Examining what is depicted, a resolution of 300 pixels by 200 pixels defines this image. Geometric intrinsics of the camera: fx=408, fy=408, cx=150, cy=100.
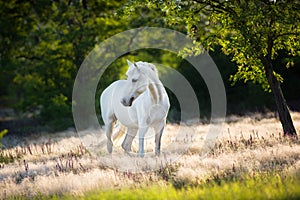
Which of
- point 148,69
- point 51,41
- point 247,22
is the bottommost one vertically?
point 148,69

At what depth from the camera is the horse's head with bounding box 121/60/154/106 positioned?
769cm

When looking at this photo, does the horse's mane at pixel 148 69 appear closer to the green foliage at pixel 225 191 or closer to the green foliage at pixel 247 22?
the green foliage at pixel 247 22

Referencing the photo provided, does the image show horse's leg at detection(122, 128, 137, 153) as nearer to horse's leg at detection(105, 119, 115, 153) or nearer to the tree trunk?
horse's leg at detection(105, 119, 115, 153)

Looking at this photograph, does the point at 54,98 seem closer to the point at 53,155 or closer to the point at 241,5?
the point at 53,155

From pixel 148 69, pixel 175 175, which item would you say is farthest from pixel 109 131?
pixel 175 175

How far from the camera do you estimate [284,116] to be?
31.1 feet

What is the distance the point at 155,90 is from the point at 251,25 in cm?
244

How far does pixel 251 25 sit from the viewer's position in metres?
8.38

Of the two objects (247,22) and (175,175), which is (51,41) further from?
(175,175)

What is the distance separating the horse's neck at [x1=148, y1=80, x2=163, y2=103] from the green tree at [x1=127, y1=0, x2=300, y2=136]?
5.84 ft

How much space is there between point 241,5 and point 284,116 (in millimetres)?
2858

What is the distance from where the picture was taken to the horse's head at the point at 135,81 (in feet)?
25.2

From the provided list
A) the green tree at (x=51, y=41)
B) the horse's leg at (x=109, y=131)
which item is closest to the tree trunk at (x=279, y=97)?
the horse's leg at (x=109, y=131)

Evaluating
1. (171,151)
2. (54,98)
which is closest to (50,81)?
(54,98)
